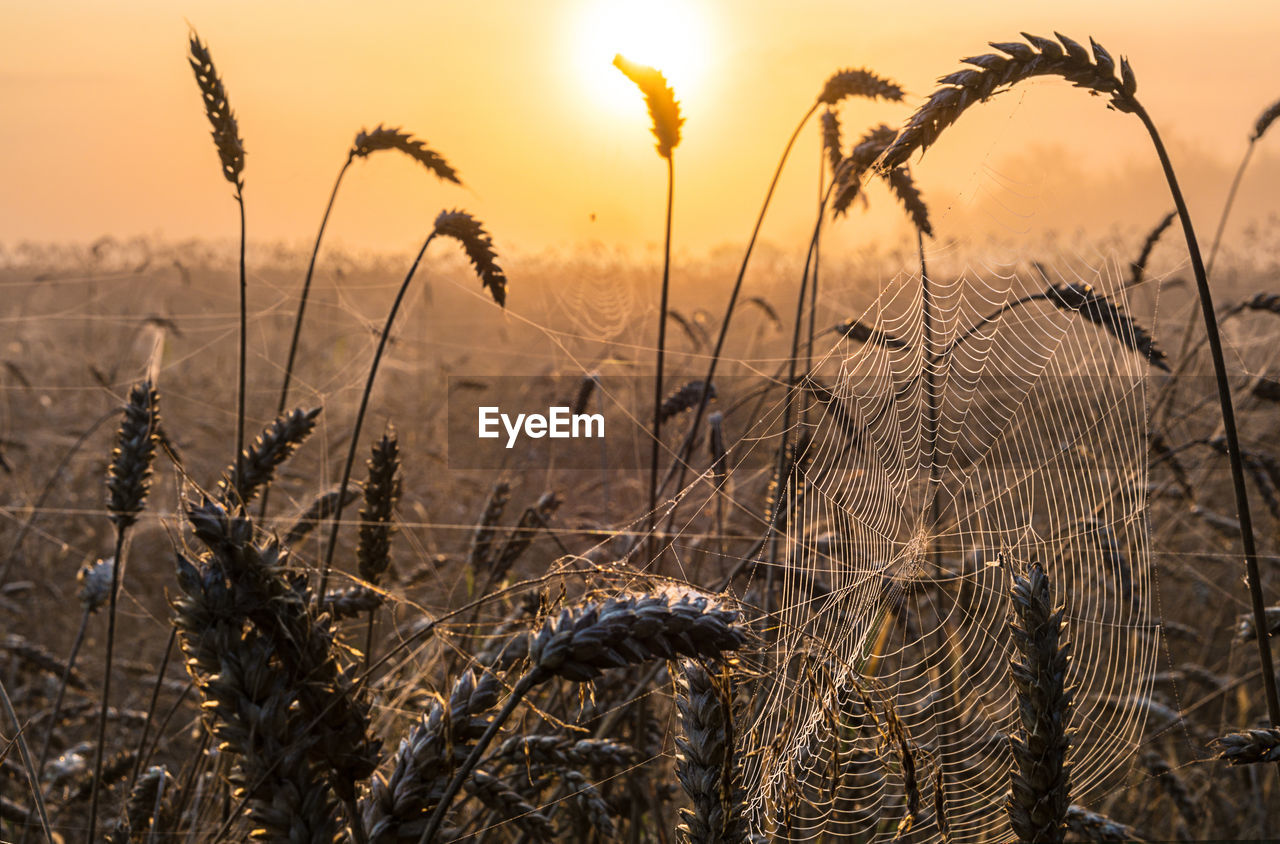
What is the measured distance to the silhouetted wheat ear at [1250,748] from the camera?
4.35 feet

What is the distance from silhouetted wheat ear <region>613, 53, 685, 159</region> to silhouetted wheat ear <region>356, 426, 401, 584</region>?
1083mm

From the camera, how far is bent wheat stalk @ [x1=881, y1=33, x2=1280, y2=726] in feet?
4.76

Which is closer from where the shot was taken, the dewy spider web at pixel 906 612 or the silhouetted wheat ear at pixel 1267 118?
the dewy spider web at pixel 906 612

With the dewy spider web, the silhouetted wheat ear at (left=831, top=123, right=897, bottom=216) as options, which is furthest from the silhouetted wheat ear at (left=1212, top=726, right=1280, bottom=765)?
the silhouetted wheat ear at (left=831, top=123, right=897, bottom=216)

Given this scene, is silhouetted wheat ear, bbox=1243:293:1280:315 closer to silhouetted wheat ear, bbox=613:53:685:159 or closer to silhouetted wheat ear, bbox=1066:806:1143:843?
silhouetted wheat ear, bbox=1066:806:1143:843

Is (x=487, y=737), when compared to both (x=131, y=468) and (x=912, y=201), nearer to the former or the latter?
(x=131, y=468)

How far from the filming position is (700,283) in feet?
55.9

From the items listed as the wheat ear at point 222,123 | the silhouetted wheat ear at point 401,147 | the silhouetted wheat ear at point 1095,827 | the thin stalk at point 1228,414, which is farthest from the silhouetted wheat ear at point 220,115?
the silhouetted wheat ear at point 1095,827

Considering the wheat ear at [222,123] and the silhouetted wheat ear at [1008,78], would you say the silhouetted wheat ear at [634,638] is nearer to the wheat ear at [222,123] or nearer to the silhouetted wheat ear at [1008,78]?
the silhouetted wheat ear at [1008,78]

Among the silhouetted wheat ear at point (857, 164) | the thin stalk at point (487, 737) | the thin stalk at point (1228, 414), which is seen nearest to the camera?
the thin stalk at point (487, 737)

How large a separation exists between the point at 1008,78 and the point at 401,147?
1727 mm

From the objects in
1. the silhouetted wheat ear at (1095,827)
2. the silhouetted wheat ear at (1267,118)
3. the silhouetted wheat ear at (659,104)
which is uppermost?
the silhouetted wheat ear at (1267,118)

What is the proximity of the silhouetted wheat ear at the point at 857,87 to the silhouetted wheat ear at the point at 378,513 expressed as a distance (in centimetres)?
164

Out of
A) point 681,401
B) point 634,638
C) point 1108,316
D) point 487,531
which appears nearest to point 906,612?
point 681,401
